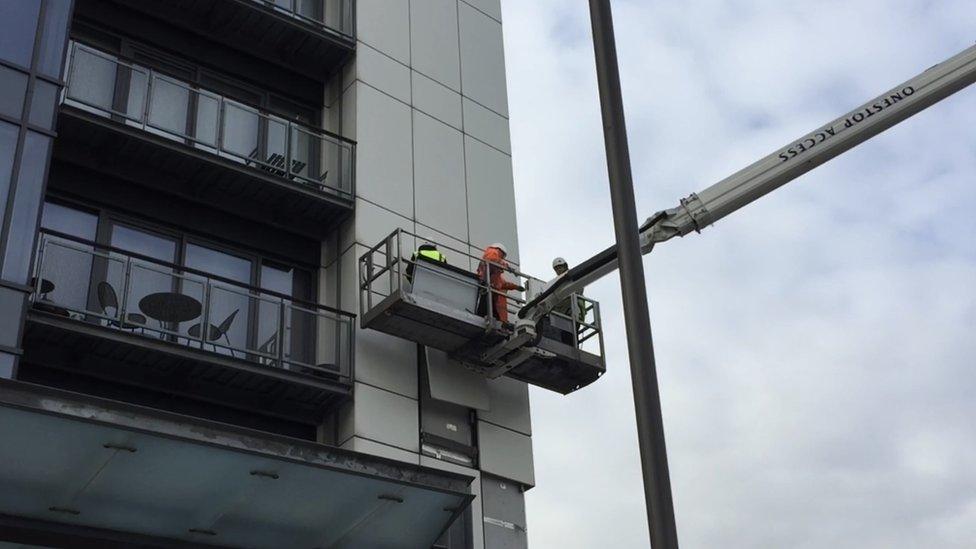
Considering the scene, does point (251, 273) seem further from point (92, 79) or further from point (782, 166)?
point (782, 166)

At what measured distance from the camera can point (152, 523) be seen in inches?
687

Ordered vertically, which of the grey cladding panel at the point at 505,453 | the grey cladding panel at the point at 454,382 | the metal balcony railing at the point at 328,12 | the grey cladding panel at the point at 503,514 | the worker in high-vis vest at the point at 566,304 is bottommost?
the grey cladding panel at the point at 503,514

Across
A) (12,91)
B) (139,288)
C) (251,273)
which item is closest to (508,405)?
(251,273)

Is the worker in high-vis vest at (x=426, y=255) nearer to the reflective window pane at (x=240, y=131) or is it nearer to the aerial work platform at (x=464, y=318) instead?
the aerial work platform at (x=464, y=318)

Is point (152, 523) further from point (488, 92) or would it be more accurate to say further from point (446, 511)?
point (488, 92)

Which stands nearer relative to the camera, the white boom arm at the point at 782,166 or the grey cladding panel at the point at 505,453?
the white boom arm at the point at 782,166

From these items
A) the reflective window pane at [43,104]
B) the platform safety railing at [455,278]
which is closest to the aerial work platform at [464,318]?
the platform safety railing at [455,278]

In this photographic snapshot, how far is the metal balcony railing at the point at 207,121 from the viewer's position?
2133 centimetres

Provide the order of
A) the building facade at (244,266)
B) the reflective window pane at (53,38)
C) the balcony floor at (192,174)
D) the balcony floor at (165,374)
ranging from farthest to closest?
the balcony floor at (192,174) → the balcony floor at (165,374) → the reflective window pane at (53,38) → the building facade at (244,266)

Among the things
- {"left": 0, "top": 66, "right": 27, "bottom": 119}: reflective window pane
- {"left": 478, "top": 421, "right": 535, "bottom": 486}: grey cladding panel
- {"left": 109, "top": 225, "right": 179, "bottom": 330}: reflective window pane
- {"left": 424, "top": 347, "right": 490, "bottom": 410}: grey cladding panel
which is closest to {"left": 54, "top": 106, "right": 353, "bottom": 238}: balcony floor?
{"left": 109, "top": 225, "right": 179, "bottom": 330}: reflective window pane

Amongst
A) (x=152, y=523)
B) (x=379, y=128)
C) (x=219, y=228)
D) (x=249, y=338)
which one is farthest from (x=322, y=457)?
(x=379, y=128)

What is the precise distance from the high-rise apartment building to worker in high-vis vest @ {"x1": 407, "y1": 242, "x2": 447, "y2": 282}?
0.18 meters

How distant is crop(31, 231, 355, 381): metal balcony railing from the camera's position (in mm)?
19188

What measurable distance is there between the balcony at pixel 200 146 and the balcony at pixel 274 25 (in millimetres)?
1516
